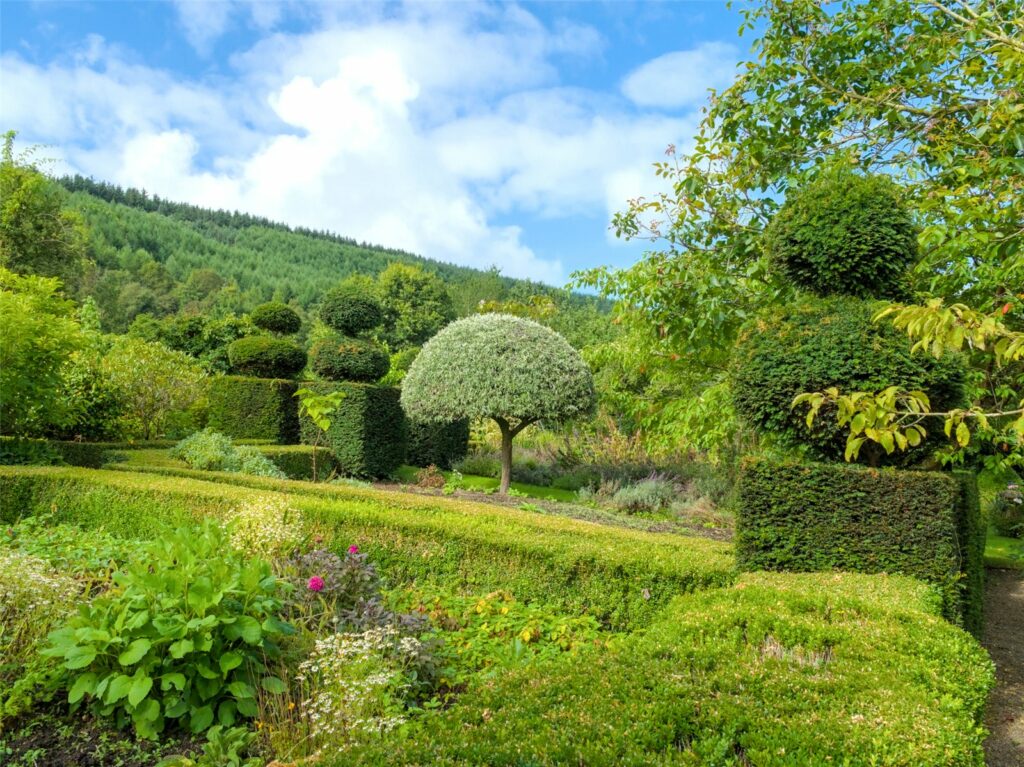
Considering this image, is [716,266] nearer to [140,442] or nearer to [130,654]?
[130,654]

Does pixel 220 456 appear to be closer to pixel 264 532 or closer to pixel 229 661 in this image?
pixel 264 532

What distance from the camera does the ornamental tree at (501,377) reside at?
1226 centimetres

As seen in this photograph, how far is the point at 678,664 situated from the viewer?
9.45 feet

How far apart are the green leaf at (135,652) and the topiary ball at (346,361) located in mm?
10988

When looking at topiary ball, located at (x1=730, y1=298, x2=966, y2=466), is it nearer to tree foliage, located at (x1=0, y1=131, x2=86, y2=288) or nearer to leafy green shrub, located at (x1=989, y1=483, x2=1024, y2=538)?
leafy green shrub, located at (x1=989, y1=483, x2=1024, y2=538)

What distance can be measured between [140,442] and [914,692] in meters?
11.7

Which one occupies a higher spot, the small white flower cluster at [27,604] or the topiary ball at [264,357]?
the topiary ball at [264,357]

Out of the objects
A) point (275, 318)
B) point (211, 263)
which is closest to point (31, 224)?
point (275, 318)

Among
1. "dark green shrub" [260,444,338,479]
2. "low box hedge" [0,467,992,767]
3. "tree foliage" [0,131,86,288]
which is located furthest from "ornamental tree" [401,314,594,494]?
"tree foliage" [0,131,86,288]

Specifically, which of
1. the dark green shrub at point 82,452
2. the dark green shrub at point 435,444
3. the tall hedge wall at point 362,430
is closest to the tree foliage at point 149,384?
the dark green shrub at point 82,452

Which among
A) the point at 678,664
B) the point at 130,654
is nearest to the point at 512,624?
the point at 678,664

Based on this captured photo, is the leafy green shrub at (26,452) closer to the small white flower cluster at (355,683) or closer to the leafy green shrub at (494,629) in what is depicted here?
the leafy green shrub at (494,629)

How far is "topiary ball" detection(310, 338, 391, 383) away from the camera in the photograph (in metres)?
13.9

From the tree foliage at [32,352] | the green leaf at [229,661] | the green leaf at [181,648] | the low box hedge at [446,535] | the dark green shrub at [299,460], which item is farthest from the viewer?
the dark green shrub at [299,460]
